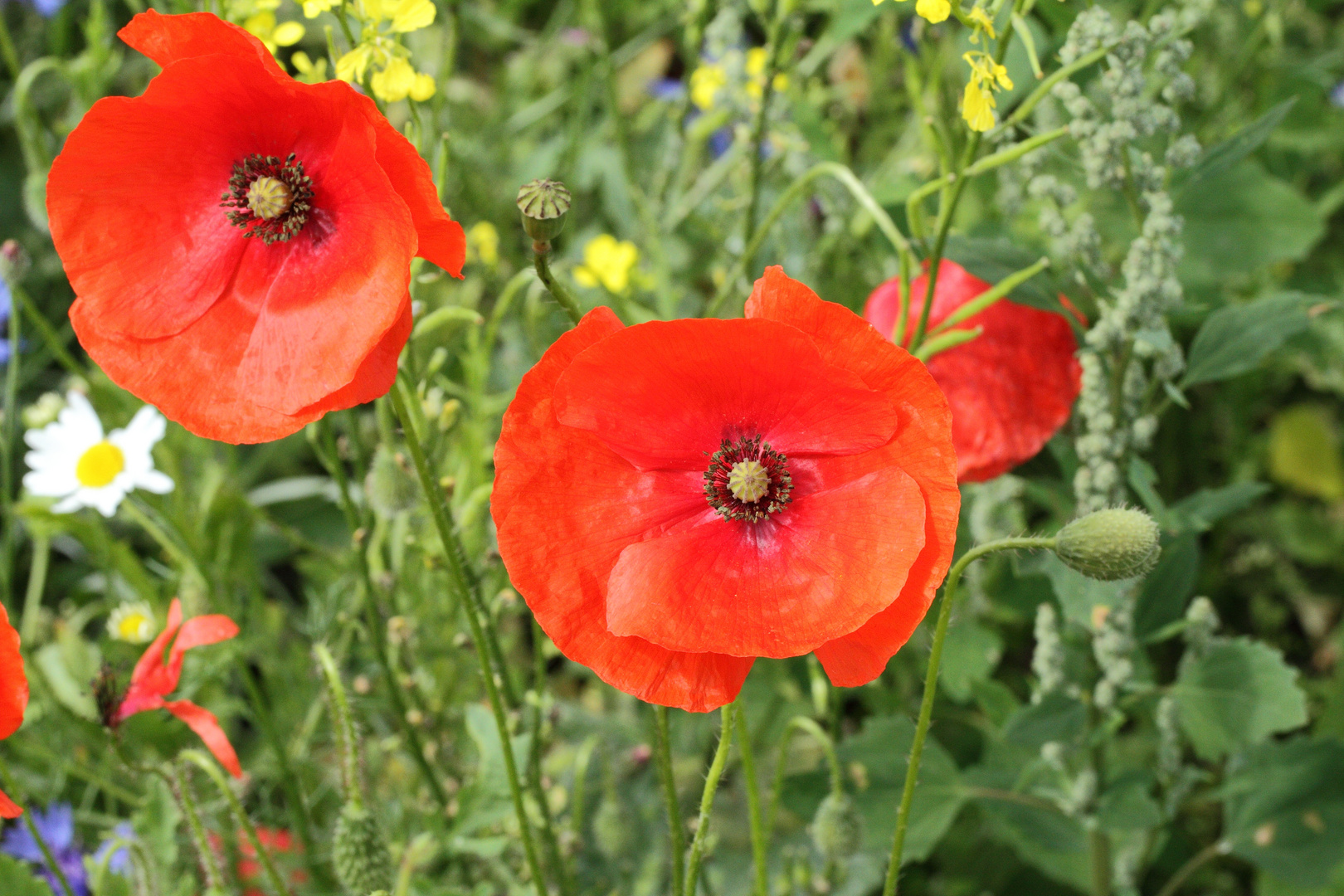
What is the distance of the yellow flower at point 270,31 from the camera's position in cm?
93

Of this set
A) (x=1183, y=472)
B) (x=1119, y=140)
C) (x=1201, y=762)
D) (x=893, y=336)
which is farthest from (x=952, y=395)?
(x=1183, y=472)

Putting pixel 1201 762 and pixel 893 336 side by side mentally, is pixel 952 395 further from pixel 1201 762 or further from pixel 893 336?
pixel 1201 762

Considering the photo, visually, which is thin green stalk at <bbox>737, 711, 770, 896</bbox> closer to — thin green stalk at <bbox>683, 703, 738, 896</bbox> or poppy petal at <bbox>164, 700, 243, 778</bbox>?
thin green stalk at <bbox>683, 703, 738, 896</bbox>

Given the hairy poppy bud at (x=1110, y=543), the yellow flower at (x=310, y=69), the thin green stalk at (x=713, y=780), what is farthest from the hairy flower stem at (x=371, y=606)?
the hairy poppy bud at (x=1110, y=543)

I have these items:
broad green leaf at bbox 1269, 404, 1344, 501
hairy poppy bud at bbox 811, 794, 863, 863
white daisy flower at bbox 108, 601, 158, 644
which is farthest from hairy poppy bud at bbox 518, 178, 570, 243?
broad green leaf at bbox 1269, 404, 1344, 501

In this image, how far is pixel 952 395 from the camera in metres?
1.07

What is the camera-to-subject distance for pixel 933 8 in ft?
2.40

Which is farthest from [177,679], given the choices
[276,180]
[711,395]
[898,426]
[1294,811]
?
[1294,811]

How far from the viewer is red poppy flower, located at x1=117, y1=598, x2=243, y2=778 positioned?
925 mm

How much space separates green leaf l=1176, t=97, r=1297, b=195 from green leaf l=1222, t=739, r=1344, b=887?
26.6 inches

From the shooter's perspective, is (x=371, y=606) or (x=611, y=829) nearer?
(x=371, y=606)

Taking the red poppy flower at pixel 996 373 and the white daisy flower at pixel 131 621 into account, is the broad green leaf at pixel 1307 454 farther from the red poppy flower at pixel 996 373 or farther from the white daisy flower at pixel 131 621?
the white daisy flower at pixel 131 621

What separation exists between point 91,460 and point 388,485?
1.44ft

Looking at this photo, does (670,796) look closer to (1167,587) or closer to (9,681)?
(9,681)
